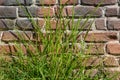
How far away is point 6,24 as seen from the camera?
5.73 ft

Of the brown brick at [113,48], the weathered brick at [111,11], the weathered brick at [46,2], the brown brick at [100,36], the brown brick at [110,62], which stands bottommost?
the brown brick at [110,62]

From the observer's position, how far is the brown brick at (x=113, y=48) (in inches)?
67.2

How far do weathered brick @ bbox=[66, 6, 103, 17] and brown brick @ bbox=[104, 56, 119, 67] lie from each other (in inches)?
10.1

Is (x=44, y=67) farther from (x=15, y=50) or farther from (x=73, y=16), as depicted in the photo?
(x=73, y=16)

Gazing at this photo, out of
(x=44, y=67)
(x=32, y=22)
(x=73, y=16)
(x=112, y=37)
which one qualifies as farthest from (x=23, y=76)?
(x=112, y=37)

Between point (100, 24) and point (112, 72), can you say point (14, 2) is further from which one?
point (112, 72)

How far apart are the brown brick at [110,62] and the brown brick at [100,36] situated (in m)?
0.11

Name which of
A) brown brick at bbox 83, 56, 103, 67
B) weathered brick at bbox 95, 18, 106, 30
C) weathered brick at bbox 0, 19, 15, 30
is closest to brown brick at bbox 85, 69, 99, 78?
brown brick at bbox 83, 56, 103, 67

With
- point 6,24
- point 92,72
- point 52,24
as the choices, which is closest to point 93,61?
point 92,72

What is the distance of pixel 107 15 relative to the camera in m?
1.69

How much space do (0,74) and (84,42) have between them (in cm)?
51

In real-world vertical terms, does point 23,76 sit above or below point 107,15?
below

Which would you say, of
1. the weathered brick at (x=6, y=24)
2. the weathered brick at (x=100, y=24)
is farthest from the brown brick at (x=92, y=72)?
the weathered brick at (x=6, y=24)

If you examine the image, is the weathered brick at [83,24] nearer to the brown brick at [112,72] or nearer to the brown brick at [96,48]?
the brown brick at [96,48]
